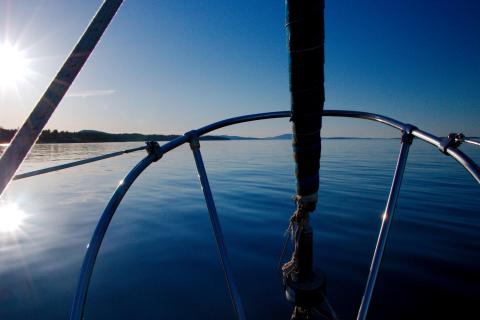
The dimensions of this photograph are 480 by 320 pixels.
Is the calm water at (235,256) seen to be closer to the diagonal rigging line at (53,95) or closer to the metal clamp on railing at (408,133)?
the metal clamp on railing at (408,133)

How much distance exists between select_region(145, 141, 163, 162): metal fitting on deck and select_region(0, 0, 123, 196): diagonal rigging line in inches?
38.3

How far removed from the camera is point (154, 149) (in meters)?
2.11

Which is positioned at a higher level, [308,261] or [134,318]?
[308,261]

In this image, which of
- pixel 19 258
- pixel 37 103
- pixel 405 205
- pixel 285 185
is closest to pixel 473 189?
pixel 405 205

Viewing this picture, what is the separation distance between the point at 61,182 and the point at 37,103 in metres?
22.2

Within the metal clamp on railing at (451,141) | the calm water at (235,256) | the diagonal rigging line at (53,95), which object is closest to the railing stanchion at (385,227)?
the metal clamp on railing at (451,141)

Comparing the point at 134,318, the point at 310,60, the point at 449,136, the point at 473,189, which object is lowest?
the point at 134,318

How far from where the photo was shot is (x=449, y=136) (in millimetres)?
1708

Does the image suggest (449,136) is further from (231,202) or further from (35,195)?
(35,195)

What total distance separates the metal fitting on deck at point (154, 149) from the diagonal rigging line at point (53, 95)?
0.97 meters

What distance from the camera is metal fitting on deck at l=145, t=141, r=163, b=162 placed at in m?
2.09

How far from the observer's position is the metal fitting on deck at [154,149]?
209cm

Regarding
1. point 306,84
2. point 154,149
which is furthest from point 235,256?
point 306,84

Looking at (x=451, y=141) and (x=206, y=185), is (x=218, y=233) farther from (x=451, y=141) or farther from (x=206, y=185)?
(x=451, y=141)
